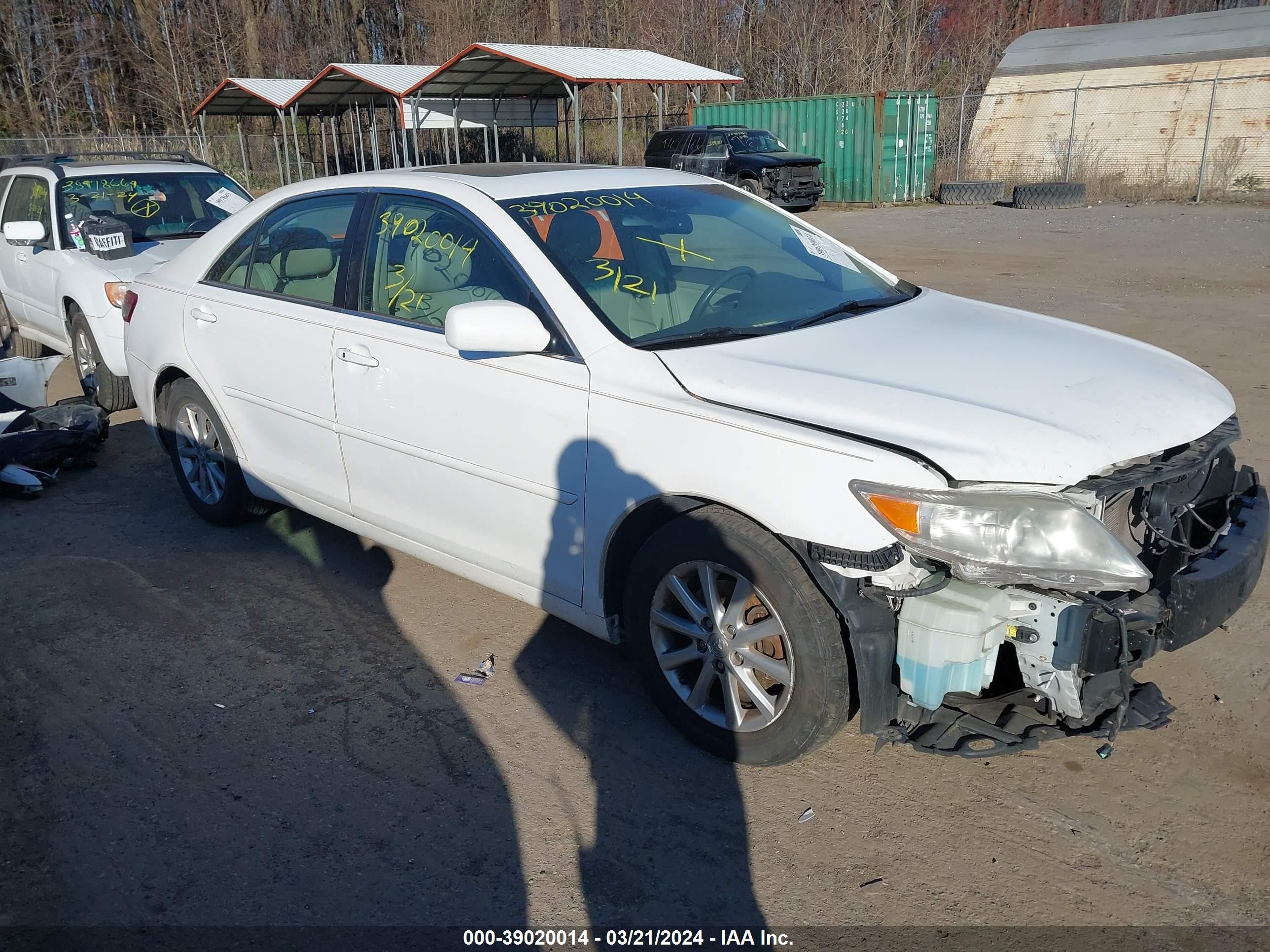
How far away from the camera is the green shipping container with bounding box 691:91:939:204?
25.3 metres

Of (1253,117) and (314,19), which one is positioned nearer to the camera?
(1253,117)

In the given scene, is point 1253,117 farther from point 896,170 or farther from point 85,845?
point 85,845

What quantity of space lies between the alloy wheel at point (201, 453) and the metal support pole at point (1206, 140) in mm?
22372

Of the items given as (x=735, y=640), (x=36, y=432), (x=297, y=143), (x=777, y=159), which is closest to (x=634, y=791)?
(x=735, y=640)

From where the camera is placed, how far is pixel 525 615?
443 cm

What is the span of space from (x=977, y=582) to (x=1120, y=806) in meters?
0.95

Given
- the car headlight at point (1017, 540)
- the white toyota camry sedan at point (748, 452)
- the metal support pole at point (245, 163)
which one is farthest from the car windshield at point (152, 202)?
the metal support pole at point (245, 163)

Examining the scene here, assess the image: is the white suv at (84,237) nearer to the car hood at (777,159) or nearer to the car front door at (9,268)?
the car front door at (9,268)

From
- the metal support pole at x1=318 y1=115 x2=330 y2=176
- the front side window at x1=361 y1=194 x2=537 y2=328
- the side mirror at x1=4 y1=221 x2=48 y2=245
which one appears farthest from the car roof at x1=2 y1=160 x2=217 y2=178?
the metal support pole at x1=318 y1=115 x2=330 y2=176

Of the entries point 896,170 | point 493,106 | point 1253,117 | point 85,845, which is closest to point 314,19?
point 493,106

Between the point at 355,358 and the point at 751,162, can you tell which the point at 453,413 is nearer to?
the point at 355,358

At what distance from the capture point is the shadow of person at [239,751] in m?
2.85

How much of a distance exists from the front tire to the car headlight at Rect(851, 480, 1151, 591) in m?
0.40

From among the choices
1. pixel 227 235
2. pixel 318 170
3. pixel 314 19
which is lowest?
pixel 318 170
